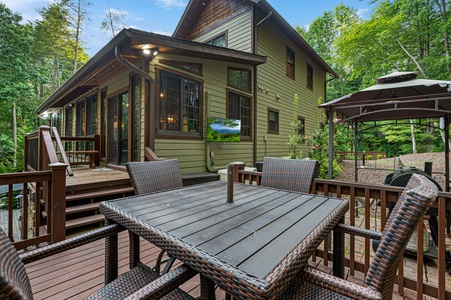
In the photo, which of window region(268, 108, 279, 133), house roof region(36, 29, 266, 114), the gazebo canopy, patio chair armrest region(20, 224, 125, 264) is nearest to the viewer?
patio chair armrest region(20, 224, 125, 264)

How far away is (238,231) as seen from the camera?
116cm

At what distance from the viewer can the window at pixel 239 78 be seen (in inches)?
253

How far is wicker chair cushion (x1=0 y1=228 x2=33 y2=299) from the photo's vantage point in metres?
Result: 0.55

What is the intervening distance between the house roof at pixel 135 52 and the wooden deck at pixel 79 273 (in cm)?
324

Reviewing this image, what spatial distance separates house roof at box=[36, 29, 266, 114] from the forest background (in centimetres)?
324

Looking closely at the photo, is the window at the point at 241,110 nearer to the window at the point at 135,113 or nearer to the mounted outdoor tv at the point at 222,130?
the mounted outdoor tv at the point at 222,130

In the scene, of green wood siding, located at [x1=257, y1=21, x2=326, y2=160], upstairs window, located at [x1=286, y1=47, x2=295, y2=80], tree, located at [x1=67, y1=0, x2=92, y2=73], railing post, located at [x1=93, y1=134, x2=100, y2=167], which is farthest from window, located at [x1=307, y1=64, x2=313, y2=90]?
tree, located at [x1=67, y1=0, x2=92, y2=73]

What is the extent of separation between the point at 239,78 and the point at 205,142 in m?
2.57

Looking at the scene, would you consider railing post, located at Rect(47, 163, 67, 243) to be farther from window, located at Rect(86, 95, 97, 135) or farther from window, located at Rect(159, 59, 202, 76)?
window, located at Rect(86, 95, 97, 135)

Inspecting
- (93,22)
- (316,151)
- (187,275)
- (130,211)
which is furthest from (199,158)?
(93,22)

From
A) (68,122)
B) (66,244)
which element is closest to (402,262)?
(66,244)

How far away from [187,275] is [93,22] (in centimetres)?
1760

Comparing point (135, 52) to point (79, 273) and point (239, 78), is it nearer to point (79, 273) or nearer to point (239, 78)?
point (239, 78)

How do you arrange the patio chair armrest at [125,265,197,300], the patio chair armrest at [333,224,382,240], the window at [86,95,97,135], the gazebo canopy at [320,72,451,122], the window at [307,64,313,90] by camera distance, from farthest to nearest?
the window at [307,64,313,90] → the window at [86,95,97,135] → the gazebo canopy at [320,72,451,122] → the patio chair armrest at [333,224,382,240] → the patio chair armrest at [125,265,197,300]
